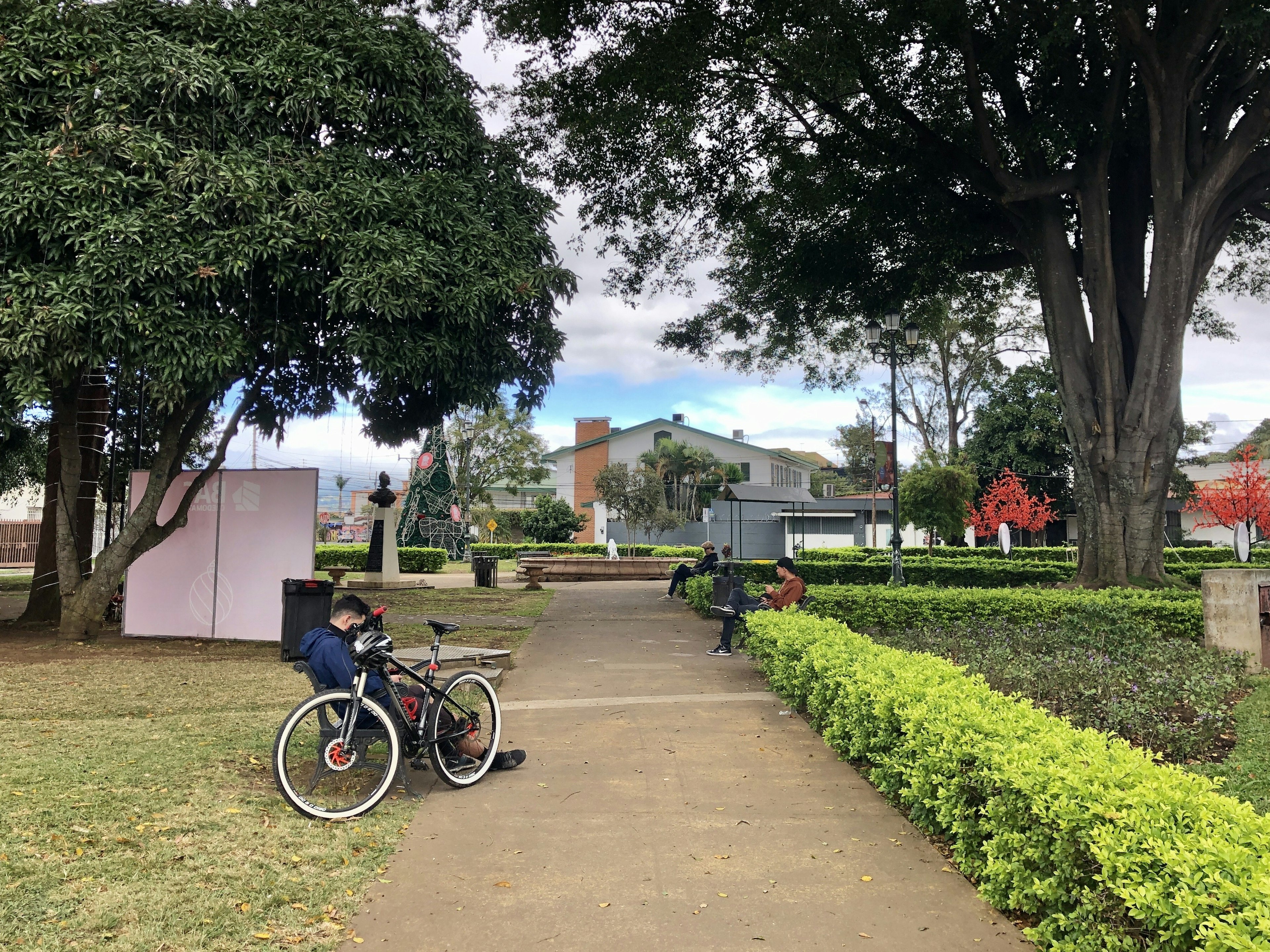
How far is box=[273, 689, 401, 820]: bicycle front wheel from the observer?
5023 millimetres

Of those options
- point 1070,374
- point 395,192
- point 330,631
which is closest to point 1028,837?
point 330,631

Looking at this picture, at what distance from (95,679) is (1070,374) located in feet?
47.3

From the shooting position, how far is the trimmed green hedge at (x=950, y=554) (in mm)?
28203

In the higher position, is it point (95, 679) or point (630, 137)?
point (630, 137)

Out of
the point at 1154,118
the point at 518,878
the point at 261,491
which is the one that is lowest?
the point at 518,878

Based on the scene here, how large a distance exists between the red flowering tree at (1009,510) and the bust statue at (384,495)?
2449cm

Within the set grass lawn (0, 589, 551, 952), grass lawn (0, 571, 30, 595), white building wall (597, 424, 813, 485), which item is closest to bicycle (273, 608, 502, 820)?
grass lawn (0, 589, 551, 952)

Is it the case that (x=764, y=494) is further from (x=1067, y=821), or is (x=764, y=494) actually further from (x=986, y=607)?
(x=1067, y=821)

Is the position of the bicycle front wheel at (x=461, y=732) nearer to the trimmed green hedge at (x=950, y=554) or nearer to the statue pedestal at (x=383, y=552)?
the statue pedestal at (x=383, y=552)

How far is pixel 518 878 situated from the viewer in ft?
14.1

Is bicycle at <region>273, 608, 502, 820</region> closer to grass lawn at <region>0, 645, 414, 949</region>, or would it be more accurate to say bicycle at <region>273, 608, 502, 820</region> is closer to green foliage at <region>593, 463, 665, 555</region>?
grass lawn at <region>0, 645, 414, 949</region>

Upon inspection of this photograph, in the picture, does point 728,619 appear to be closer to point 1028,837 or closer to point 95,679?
point 95,679

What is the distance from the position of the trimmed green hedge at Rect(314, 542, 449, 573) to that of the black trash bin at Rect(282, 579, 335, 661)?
20920 millimetres

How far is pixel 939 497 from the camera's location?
34.9 metres
